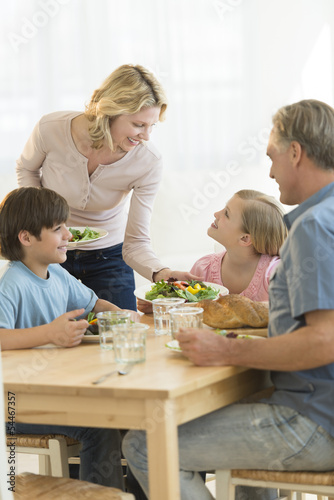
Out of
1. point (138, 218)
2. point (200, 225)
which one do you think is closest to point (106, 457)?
point (138, 218)

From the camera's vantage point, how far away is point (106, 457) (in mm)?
2088

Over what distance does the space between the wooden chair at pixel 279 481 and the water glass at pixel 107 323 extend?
1.46 feet

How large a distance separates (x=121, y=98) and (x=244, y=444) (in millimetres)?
1510

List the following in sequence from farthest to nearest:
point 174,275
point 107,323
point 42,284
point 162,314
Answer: point 174,275 → point 42,284 → point 162,314 → point 107,323

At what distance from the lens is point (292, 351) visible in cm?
158

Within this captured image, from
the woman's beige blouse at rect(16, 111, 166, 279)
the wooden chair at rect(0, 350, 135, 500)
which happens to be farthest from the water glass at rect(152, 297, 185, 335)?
the woman's beige blouse at rect(16, 111, 166, 279)

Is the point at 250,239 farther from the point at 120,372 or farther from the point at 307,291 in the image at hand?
the point at 120,372

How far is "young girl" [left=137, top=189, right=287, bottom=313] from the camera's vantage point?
2590 mm

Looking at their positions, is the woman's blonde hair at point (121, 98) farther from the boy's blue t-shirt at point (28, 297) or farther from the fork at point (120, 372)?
the fork at point (120, 372)

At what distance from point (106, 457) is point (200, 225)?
298cm

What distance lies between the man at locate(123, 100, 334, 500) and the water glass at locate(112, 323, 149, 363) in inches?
4.0

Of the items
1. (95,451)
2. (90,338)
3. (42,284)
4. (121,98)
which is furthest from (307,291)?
(121,98)

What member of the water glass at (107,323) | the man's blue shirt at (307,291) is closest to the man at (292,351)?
the man's blue shirt at (307,291)

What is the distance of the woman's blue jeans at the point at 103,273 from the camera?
9.75 feet
